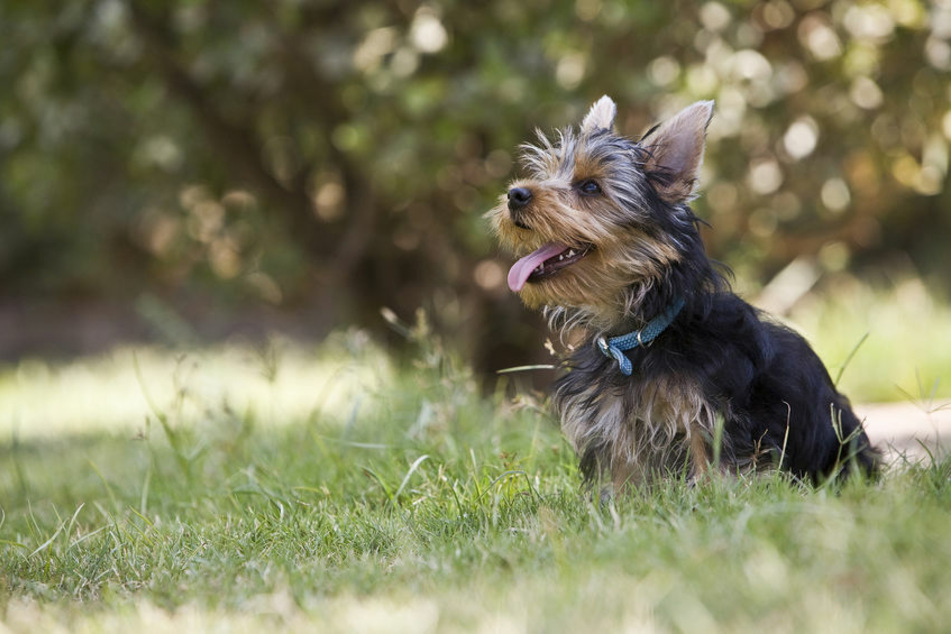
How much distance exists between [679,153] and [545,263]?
0.61 meters

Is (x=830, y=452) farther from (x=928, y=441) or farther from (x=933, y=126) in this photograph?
(x=933, y=126)

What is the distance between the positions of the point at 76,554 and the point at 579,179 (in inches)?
84.2

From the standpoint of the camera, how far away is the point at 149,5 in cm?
685

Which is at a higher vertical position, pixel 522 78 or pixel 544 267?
pixel 522 78

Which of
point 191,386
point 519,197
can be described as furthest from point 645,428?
point 191,386

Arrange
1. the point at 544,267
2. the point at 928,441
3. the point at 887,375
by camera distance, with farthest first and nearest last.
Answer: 1. the point at 887,375
2. the point at 928,441
3. the point at 544,267

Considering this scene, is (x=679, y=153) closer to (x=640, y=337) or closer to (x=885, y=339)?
(x=640, y=337)

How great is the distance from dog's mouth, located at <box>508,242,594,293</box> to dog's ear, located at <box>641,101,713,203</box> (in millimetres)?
347

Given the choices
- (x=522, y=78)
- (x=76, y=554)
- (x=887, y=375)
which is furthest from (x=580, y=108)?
(x=76, y=554)

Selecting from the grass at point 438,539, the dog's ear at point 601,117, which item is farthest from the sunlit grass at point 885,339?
the grass at point 438,539

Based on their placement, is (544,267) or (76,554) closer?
(76,554)

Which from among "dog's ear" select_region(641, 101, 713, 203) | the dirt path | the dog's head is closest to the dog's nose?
the dog's head

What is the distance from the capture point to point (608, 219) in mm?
3648

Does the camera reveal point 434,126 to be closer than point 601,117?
No
